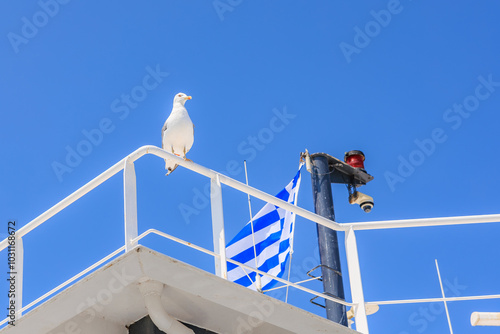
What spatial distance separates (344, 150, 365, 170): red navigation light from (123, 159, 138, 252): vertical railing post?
6129mm

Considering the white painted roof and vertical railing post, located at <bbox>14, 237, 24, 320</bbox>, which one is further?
vertical railing post, located at <bbox>14, 237, 24, 320</bbox>

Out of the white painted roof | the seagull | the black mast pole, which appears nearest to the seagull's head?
the seagull

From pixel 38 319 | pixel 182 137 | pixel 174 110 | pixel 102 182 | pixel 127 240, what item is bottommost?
pixel 38 319

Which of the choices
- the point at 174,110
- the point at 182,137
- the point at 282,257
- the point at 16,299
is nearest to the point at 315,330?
the point at 16,299

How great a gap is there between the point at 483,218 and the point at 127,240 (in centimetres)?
341

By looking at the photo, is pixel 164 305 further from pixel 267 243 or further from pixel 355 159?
pixel 355 159

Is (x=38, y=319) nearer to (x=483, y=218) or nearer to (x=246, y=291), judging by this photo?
(x=246, y=291)

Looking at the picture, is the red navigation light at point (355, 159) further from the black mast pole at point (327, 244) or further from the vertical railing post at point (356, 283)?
the vertical railing post at point (356, 283)

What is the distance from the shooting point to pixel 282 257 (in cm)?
1093

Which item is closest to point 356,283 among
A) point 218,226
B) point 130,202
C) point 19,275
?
point 218,226

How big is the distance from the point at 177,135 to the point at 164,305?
15.1 feet

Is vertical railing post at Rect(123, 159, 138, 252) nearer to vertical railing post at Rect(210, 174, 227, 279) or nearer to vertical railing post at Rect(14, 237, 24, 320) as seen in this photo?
vertical railing post at Rect(210, 174, 227, 279)

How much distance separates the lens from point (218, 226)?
23.1 ft

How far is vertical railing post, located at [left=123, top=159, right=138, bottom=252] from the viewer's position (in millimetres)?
6484
